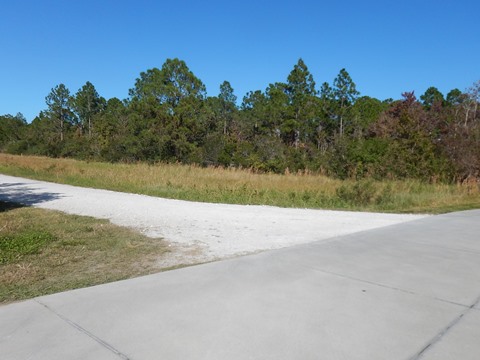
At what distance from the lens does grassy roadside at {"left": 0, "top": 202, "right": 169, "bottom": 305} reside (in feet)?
13.7

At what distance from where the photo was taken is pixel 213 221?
323 inches

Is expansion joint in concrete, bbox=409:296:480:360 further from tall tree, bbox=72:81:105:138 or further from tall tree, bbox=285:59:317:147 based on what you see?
tall tree, bbox=72:81:105:138

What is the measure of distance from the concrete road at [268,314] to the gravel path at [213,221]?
1.14 metres

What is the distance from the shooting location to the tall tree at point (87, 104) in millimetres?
66244

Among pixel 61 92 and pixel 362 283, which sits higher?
pixel 61 92

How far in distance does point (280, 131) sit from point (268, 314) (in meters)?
43.1

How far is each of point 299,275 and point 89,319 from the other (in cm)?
224

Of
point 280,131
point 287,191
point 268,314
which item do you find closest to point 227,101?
point 280,131

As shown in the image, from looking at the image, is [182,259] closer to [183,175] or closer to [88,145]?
[183,175]

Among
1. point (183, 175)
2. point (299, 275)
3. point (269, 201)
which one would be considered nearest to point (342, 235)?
point (299, 275)

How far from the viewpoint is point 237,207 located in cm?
1059

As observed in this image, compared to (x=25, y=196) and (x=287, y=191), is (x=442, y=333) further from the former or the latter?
(x=25, y=196)

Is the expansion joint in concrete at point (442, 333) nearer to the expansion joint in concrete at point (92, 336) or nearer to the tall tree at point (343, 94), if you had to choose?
the expansion joint in concrete at point (92, 336)

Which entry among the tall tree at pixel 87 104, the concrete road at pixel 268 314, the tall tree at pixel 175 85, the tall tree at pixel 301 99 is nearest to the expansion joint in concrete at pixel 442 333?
the concrete road at pixel 268 314
